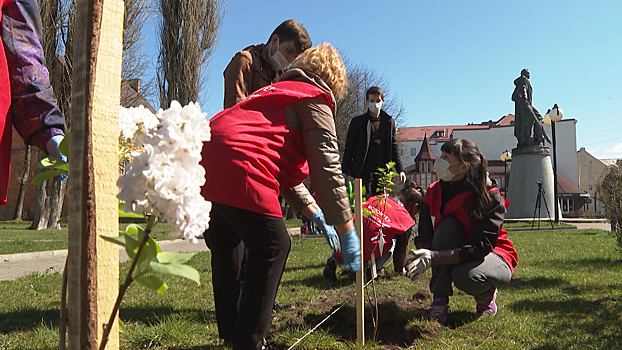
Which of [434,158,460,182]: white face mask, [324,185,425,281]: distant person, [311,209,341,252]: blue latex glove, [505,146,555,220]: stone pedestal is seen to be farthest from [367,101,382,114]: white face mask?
[505,146,555,220]: stone pedestal

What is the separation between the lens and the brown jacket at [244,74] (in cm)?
307

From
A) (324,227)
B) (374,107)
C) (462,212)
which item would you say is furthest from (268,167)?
(374,107)

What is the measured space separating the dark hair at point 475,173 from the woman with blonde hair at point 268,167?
4.22ft

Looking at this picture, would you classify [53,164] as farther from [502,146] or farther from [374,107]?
[502,146]

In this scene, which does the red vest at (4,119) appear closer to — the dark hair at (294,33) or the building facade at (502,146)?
the dark hair at (294,33)

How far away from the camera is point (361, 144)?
493cm

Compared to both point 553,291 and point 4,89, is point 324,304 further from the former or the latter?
point 4,89

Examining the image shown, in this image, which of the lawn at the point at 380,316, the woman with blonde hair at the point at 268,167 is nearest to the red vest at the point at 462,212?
the lawn at the point at 380,316

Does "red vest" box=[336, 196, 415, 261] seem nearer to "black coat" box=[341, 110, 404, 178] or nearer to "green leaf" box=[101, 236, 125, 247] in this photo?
"black coat" box=[341, 110, 404, 178]

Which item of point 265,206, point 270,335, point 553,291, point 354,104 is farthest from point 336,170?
point 354,104

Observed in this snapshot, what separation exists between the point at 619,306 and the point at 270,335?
2.59 metres

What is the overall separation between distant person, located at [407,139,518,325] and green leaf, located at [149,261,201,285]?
91.1 inches

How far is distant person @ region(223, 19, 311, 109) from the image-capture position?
2.93 metres

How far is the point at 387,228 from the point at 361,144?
39.8 inches
